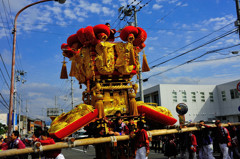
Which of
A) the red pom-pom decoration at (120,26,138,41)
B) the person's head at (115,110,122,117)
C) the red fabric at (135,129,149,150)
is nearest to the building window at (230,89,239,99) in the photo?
the red pom-pom decoration at (120,26,138,41)

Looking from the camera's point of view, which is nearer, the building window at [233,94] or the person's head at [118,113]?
the person's head at [118,113]

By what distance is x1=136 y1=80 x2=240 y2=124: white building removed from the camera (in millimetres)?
25875

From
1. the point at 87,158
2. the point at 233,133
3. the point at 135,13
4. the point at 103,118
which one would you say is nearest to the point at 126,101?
the point at 103,118

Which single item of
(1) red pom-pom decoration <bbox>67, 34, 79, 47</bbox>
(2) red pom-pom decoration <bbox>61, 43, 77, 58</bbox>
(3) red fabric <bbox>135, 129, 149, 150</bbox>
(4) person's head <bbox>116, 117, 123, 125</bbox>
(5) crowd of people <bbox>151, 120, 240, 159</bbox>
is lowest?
(5) crowd of people <bbox>151, 120, 240, 159</bbox>

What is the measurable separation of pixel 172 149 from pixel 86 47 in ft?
20.5

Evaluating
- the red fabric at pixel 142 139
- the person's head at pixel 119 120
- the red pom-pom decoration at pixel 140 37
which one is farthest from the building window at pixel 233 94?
the red fabric at pixel 142 139

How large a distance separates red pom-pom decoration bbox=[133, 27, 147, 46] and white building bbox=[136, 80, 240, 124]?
60.2 feet

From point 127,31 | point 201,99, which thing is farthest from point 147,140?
point 201,99

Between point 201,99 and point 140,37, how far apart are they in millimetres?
22143

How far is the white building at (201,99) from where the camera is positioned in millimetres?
25875

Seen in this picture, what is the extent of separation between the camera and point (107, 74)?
755cm

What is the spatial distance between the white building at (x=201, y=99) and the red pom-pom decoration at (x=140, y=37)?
722 inches

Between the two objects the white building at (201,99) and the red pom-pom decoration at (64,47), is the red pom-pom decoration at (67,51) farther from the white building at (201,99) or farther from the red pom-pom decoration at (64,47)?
the white building at (201,99)

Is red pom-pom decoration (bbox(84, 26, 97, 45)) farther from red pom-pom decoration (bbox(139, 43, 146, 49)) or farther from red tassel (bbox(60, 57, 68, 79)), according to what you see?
red tassel (bbox(60, 57, 68, 79))
